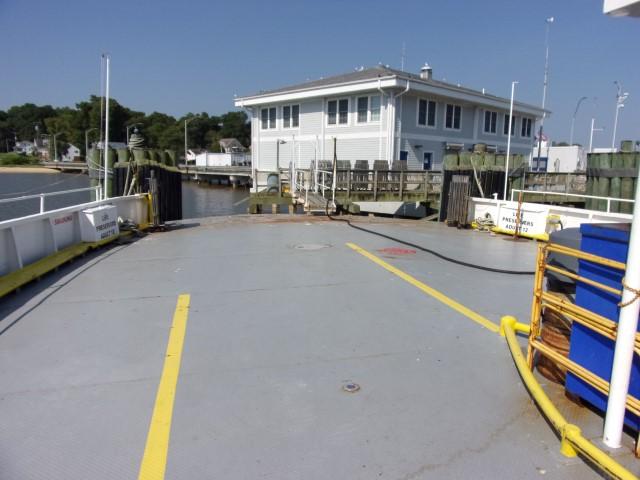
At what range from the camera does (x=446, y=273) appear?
6.84 meters

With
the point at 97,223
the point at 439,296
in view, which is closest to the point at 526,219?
the point at 439,296

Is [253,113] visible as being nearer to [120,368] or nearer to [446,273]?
[446,273]

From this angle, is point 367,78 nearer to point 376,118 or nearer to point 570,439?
point 376,118

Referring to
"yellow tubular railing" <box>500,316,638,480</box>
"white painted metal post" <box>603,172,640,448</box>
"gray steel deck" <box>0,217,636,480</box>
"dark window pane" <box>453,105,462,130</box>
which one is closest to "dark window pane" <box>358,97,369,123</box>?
"dark window pane" <box>453,105,462,130</box>

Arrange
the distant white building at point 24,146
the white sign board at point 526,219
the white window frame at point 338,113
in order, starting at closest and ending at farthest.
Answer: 1. the white sign board at point 526,219
2. the white window frame at point 338,113
3. the distant white building at point 24,146

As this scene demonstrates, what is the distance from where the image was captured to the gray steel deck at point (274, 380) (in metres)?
2.49

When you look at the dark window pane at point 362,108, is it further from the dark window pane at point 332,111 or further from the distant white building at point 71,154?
the distant white building at point 71,154

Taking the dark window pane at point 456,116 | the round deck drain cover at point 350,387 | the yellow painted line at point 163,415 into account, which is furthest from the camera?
the dark window pane at point 456,116

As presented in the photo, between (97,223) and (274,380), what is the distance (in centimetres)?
653

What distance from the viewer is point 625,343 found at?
2328 mm

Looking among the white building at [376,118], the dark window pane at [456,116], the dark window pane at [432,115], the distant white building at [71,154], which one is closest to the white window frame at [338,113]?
the white building at [376,118]

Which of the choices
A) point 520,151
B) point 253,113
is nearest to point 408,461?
point 253,113

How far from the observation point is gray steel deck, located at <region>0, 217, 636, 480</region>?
2.49 metres

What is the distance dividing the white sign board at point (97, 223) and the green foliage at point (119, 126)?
72.0 metres
